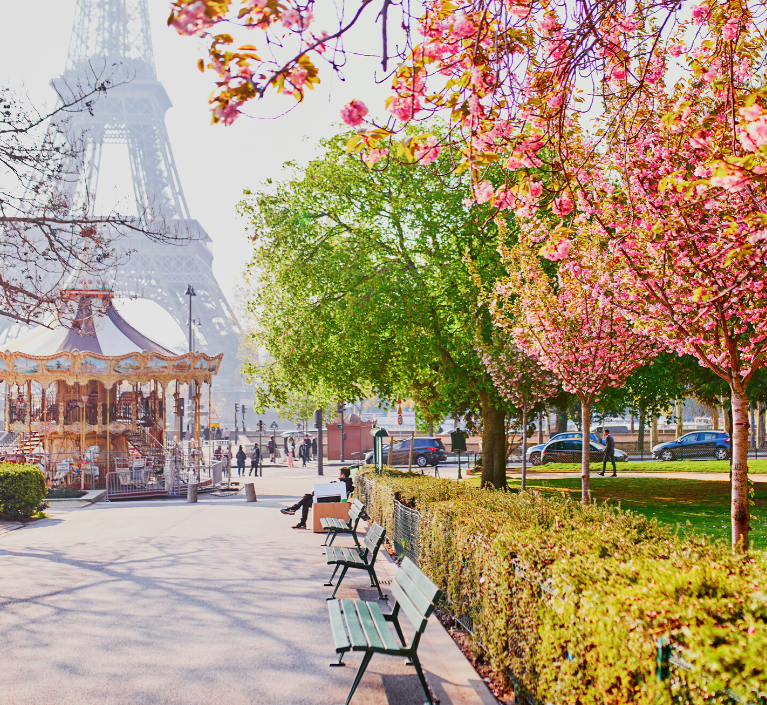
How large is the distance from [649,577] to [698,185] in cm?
241

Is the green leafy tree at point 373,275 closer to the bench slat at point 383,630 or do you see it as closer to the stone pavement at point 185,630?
the stone pavement at point 185,630

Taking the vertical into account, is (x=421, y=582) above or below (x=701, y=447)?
above

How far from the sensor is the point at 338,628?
18.5 feet

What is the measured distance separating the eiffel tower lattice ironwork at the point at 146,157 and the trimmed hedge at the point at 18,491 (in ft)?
155

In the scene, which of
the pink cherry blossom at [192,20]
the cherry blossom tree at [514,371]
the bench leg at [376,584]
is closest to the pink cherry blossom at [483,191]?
the pink cherry blossom at [192,20]

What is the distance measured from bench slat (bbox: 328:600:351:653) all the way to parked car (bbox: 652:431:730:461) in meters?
35.9

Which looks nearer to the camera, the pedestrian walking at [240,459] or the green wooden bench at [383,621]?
the green wooden bench at [383,621]

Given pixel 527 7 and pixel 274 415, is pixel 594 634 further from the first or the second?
pixel 274 415

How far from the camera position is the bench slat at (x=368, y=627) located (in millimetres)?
5199

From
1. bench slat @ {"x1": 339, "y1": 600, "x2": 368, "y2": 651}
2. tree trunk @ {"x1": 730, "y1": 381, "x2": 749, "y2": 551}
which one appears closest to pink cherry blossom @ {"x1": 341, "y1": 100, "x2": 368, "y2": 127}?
bench slat @ {"x1": 339, "y1": 600, "x2": 368, "y2": 651}

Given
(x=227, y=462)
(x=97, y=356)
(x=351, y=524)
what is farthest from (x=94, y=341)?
(x=351, y=524)

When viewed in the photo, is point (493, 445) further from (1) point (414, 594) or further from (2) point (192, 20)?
(2) point (192, 20)

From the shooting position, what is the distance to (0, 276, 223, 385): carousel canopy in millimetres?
26109

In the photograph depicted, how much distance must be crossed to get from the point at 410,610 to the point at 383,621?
31 cm
